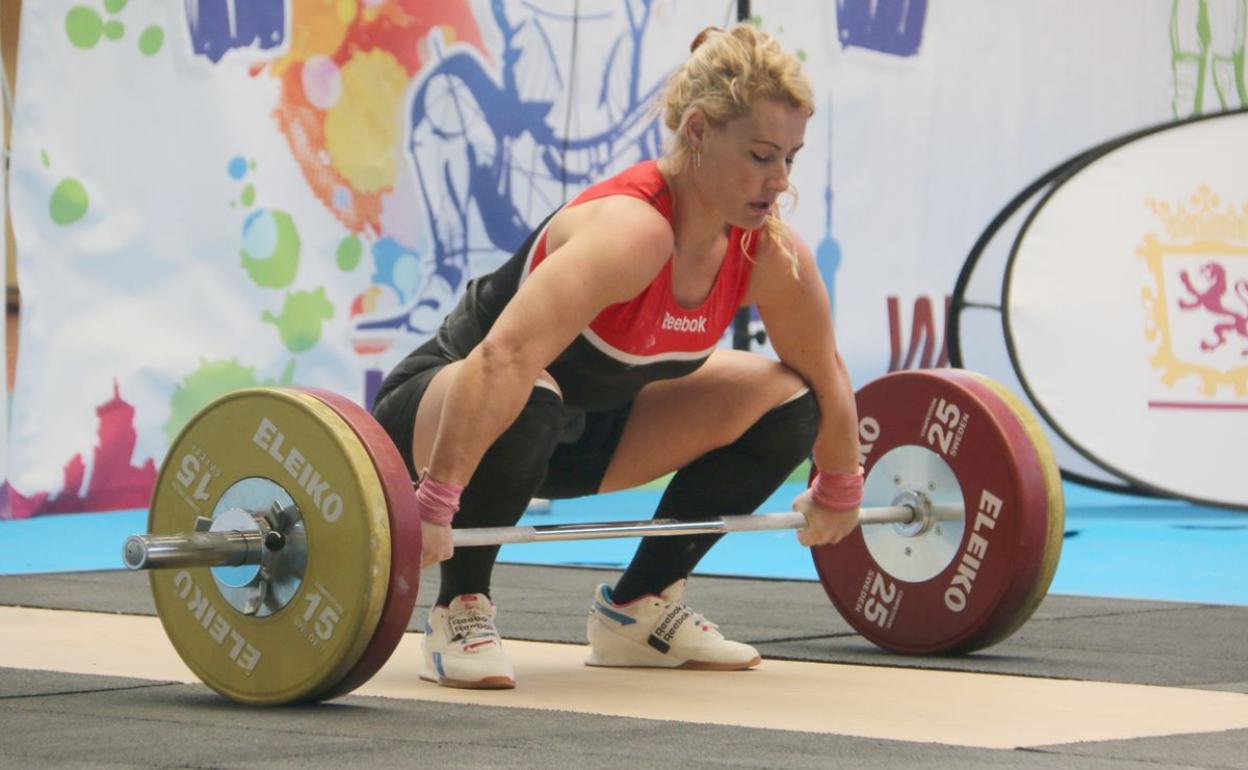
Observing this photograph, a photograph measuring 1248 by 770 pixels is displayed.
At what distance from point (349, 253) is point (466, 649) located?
8.54 feet

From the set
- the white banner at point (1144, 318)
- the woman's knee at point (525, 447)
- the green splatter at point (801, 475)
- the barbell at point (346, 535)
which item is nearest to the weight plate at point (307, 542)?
the barbell at point (346, 535)

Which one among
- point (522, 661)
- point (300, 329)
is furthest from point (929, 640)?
point (300, 329)

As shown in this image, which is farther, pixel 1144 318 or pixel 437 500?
pixel 1144 318

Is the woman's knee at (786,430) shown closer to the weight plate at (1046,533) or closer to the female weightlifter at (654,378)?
the female weightlifter at (654,378)

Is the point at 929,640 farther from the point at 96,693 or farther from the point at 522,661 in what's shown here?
the point at 96,693

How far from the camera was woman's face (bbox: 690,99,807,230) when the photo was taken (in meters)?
2.01

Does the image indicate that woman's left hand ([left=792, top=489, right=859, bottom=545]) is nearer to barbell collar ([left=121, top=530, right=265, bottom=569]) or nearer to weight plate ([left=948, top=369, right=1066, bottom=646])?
weight plate ([left=948, top=369, right=1066, bottom=646])

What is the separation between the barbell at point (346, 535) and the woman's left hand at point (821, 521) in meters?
0.05

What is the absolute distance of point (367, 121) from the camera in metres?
4.62

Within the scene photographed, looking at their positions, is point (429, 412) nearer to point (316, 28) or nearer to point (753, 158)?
point (753, 158)

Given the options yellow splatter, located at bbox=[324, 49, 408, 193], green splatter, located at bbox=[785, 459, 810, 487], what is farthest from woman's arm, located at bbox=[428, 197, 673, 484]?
green splatter, located at bbox=[785, 459, 810, 487]

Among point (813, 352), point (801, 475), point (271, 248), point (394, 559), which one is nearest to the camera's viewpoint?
point (394, 559)

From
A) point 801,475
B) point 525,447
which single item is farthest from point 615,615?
point 801,475

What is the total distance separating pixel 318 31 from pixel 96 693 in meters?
2.77
